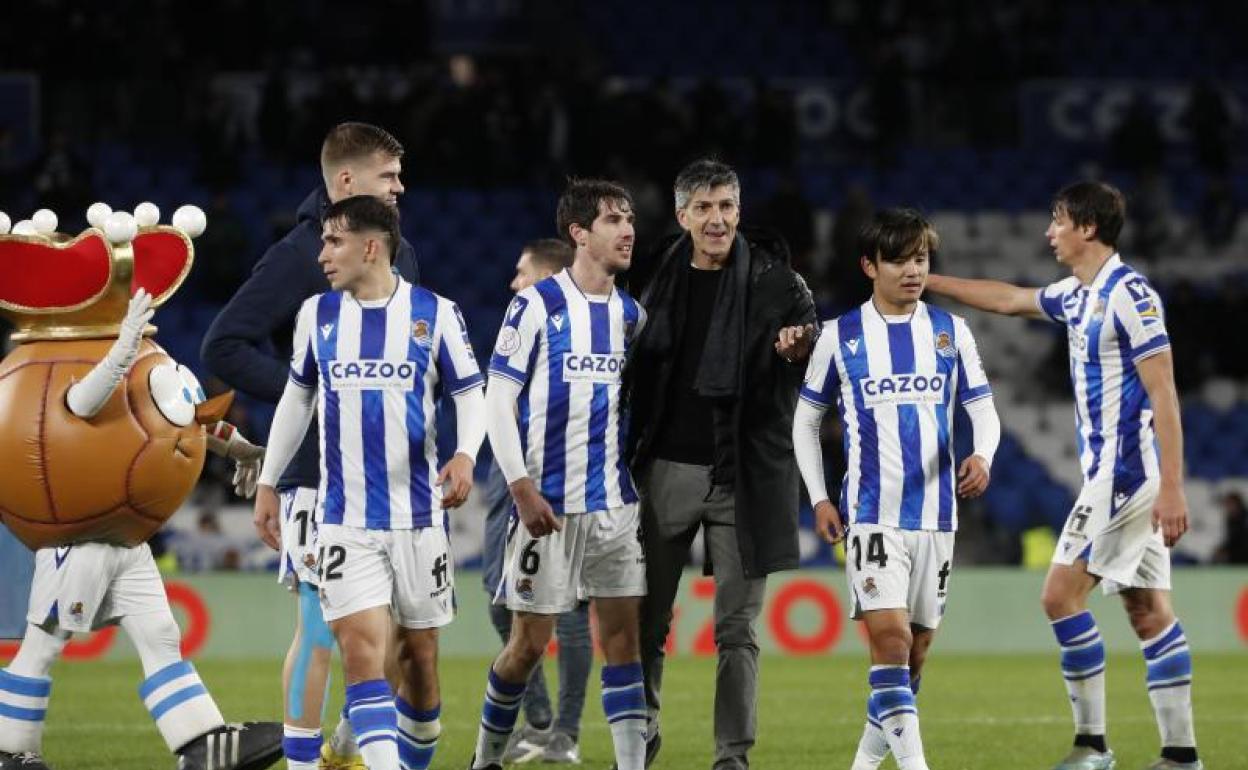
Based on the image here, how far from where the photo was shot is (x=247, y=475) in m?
7.27

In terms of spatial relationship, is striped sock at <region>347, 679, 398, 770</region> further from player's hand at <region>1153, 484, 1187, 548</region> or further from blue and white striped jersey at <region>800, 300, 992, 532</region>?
player's hand at <region>1153, 484, 1187, 548</region>

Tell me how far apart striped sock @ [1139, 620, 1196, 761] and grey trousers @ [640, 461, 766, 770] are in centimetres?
163

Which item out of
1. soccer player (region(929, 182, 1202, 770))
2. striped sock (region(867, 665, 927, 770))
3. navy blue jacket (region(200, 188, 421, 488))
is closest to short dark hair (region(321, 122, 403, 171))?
navy blue jacket (region(200, 188, 421, 488))

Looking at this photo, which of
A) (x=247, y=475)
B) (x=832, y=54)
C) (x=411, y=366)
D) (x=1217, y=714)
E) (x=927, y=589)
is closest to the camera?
(x=411, y=366)

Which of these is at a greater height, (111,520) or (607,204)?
(607,204)

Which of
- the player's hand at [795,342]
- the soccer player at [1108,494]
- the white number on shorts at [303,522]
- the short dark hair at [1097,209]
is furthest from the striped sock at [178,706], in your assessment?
the short dark hair at [1097,209]

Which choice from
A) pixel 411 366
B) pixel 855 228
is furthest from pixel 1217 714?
pixel 855 228

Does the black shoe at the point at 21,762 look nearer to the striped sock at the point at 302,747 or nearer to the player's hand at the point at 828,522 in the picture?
the striped sock at the point at 302,747

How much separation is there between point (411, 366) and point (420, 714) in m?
1.12

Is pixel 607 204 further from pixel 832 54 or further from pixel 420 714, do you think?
pixel 832 54

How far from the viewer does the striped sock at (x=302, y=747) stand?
642 centimetres

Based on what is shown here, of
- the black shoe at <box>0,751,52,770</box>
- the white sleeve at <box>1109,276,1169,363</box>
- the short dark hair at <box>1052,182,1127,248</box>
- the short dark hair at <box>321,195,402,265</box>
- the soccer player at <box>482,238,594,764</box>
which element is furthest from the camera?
the soccer player at <box>482,238,594,764</box>

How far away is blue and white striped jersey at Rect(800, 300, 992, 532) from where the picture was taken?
22.2ft

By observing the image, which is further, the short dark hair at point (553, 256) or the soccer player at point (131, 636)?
the short dark hair at point (553, 256)
